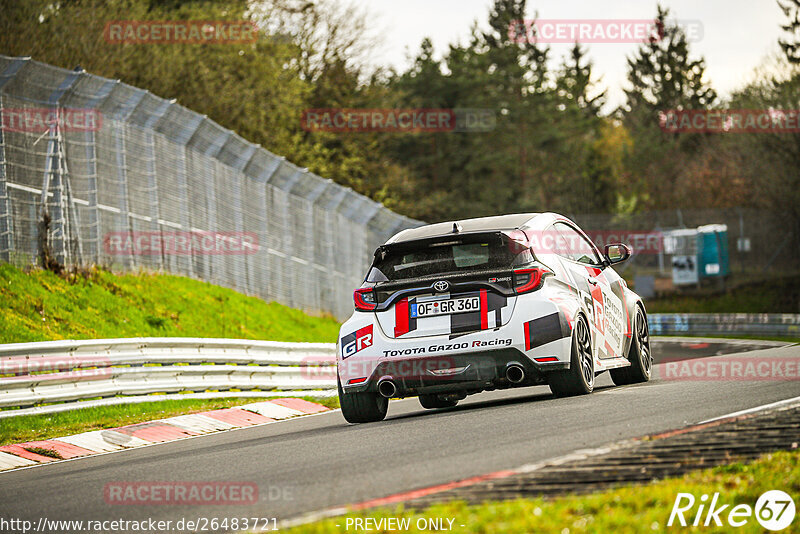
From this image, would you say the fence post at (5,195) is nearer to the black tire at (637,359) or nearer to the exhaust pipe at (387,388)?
the exhaust pipe at (387,388)

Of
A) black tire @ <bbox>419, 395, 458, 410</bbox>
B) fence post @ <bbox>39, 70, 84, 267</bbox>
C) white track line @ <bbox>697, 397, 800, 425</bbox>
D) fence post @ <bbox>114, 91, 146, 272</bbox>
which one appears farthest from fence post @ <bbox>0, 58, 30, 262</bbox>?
white track line @ <bbox>697, 397, 800, 425</bbox>

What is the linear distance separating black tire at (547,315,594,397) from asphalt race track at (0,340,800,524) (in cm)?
16

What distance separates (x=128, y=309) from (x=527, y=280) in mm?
10963

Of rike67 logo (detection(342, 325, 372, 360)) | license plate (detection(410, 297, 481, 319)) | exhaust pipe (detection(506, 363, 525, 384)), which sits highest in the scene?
license plate (detection(410, 297, 481, 319))

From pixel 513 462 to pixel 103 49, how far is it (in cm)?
2396

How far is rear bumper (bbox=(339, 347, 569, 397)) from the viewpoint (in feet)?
29.5

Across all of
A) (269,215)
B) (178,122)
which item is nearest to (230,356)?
(178,122)

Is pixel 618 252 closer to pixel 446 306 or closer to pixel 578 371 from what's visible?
pixel 578 371

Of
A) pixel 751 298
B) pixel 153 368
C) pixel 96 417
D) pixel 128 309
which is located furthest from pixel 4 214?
pixel 751 298

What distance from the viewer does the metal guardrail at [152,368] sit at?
11.5m

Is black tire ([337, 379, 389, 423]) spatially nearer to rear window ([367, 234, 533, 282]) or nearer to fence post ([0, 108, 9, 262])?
rear window ([367, 234, 533, 282])

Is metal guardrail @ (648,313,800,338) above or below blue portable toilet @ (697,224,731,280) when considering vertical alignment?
below

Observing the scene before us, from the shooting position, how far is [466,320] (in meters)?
9.09

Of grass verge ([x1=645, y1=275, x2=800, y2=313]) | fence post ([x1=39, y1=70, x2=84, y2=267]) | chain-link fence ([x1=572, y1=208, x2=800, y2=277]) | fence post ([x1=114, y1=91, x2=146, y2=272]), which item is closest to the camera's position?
fence post ([x1=39, y1=70, x2=84, y2=267])
